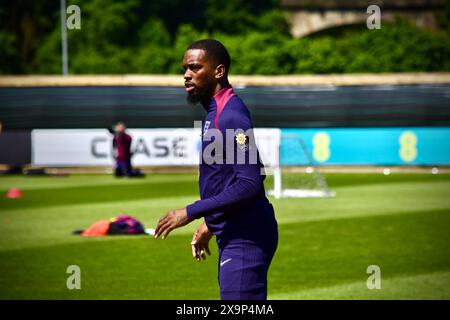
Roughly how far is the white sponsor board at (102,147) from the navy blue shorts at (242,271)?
26.0m

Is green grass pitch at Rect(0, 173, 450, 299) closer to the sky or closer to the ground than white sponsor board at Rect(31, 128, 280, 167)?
closer to the ground

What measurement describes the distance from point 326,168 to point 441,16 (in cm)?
3489

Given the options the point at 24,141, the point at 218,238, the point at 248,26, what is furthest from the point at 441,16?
the point at 218,238

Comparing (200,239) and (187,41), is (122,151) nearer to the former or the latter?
(187,41)

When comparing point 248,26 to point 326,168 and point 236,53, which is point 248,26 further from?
point 326,168

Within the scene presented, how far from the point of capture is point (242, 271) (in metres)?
6.34

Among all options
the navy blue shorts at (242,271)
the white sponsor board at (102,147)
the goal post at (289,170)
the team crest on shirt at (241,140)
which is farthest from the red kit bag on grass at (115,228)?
the white sponsor board at (102,147)

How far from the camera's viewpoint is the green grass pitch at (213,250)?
11680 millimetres

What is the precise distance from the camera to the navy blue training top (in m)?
6.14

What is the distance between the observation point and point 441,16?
6494cm

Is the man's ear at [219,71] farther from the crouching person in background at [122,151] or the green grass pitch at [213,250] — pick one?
the crouching person in background at [122,151]

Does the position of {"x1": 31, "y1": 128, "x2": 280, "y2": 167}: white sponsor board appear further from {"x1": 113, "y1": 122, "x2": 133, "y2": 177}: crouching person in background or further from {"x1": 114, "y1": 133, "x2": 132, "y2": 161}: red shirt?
{"x1": 114, "y1": 133, "x2": 132, "y2": 161}: red shirt

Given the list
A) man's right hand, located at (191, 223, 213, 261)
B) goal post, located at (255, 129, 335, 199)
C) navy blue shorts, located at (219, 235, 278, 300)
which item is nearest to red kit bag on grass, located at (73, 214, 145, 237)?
goal post, located at (255, 129, 335, 199)

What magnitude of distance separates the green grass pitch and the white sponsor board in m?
7.49
